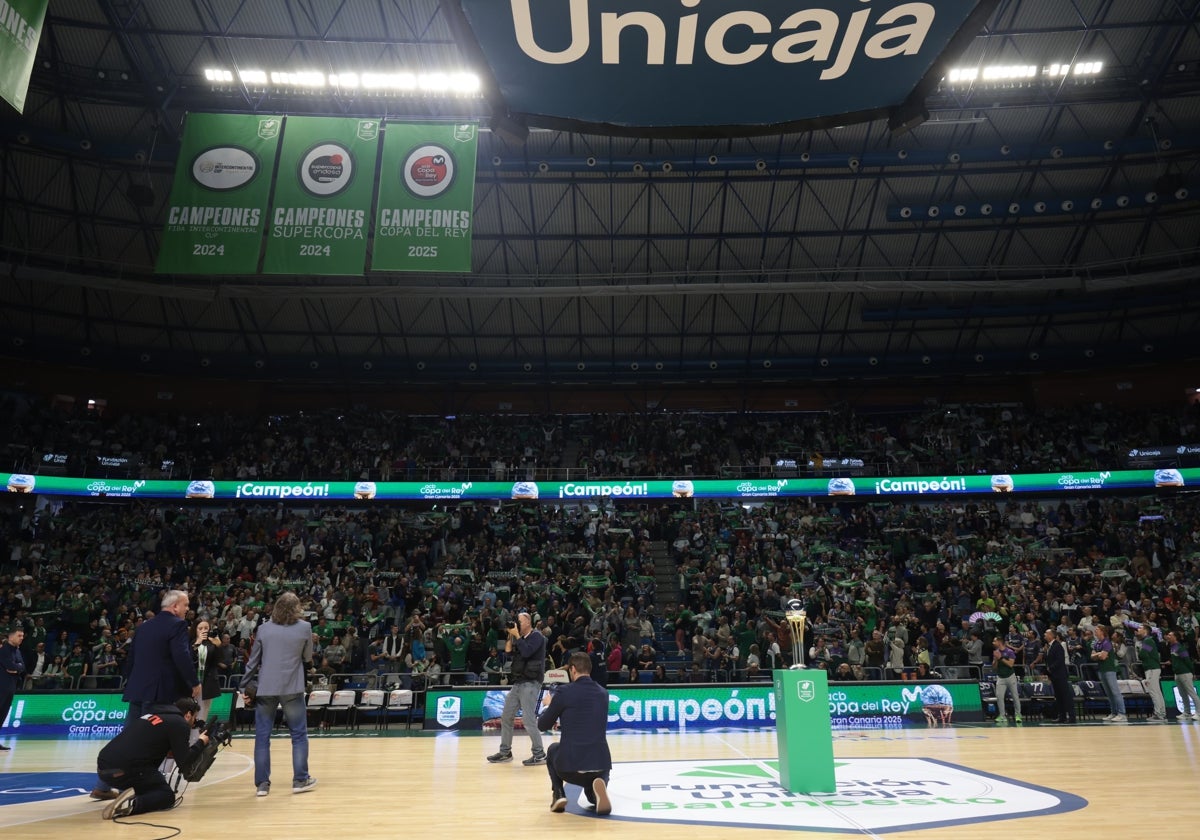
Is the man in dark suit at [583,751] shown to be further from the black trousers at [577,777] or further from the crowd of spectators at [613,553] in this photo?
the crowd of spectators at [613,553]

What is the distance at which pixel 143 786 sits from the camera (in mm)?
6324

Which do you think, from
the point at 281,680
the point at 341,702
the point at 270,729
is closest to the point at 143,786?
the point at 270,729

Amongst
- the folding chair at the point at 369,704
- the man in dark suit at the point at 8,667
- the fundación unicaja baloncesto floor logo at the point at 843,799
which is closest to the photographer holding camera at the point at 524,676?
the fundación unicaja baloncesto floor logo at the point at 843,799

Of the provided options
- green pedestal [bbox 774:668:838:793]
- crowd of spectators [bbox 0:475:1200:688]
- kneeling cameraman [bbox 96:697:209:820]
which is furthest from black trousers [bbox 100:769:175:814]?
crowd of spectators [bbox 0:475:1200:688]

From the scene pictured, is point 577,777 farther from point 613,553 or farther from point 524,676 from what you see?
point 613,553

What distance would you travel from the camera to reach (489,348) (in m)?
32.5

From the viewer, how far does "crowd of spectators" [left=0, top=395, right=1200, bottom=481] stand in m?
29.1

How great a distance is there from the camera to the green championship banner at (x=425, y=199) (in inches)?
549

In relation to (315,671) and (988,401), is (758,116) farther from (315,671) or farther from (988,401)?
(988,401)

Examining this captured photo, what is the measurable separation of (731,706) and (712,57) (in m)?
13.3

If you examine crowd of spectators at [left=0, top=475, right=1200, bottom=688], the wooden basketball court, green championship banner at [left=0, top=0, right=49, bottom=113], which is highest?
green championship banner at [left=0, top=0, right=49, bottom=113]

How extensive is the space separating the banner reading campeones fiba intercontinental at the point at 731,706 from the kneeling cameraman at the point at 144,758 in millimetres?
9148

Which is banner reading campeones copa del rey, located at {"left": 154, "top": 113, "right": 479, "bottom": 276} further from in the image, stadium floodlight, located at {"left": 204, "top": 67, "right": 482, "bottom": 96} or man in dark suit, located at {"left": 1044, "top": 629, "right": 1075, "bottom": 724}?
man in dark suit, located at {"left": 1044, "top": 629, "right": 1075, "bottom": 724}

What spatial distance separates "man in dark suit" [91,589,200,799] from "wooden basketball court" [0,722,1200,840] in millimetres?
870
